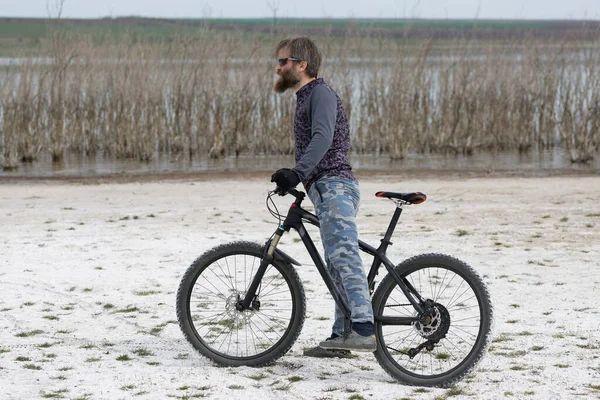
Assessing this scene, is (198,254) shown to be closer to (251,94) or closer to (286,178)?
(286,178)

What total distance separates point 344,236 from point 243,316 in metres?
0.77

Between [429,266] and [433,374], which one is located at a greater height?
[429,266]

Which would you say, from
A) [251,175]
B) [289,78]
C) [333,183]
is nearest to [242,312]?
[333,183]

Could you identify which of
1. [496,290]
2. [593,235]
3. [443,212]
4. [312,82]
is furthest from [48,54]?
[312,82]

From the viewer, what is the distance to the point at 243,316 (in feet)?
17.2

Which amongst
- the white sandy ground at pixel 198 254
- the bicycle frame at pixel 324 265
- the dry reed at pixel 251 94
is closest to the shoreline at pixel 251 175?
the dry reed at pixel 251 94

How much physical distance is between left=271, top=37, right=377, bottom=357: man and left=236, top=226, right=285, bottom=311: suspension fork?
0.95 feet

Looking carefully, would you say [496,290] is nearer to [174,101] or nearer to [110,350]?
[110,350]

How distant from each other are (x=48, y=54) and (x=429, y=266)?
45.7 feet

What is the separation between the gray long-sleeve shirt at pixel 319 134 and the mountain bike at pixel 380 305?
0.66 ft

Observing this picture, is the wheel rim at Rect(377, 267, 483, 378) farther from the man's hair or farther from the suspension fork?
the man's hair

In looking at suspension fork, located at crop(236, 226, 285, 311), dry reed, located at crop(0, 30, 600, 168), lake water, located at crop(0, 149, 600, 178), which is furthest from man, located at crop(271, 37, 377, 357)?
dry reed, located at crop(0, 30, 600, 168)

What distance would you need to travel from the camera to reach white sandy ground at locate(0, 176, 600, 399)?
500cm

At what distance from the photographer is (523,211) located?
11.0 m
